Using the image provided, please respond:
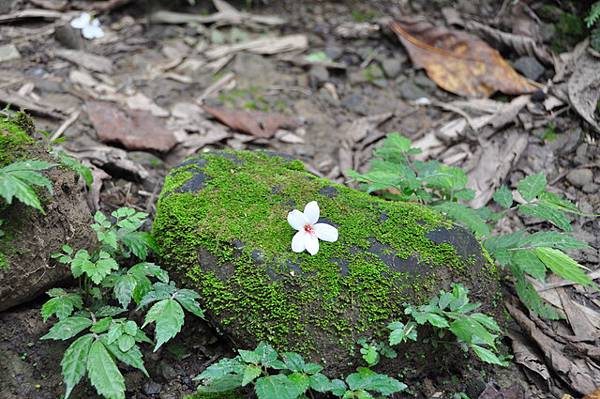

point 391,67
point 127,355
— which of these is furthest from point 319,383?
point 391,67

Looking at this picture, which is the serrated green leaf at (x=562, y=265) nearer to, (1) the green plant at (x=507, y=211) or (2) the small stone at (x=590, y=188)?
(1) the green plant at (x=507, y=211)

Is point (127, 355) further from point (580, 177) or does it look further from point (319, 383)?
point (580, 177)

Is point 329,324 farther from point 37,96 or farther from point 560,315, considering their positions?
point 37,96

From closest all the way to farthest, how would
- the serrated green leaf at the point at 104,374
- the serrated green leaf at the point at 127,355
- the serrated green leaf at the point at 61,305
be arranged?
the serrated green leaf at the point at 104,374 < the serrated green leaf at the point at 127,355 < the serrated green leaf at the point at 61,305

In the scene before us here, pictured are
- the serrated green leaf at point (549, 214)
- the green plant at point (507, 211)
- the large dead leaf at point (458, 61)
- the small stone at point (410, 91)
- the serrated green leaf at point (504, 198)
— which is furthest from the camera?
the small stone at point (410, 91)

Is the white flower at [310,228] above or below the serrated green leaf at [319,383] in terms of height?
above

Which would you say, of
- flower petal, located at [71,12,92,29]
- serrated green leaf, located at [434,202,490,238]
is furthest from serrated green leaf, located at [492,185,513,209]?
flower petal, located at [71,12,92,29]

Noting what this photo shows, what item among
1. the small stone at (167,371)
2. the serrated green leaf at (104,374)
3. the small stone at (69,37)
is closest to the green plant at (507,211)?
the small stone at (167,371)
